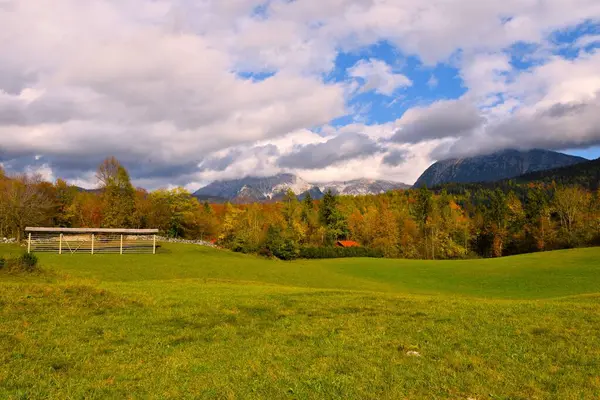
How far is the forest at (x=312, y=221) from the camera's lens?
9000cm

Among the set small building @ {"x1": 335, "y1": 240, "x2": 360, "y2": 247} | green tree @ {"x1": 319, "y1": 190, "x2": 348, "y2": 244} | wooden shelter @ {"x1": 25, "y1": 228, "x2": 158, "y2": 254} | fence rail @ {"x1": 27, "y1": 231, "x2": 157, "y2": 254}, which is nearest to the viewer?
wooden shelter @ {"x1": 25, "y1": 228, "x2": 158, "y2": 254}

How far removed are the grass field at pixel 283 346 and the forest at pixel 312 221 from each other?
225 ft

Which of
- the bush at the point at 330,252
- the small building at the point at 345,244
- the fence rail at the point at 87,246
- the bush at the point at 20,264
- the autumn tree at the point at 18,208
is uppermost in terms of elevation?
the autumn tree at the point at 18,208

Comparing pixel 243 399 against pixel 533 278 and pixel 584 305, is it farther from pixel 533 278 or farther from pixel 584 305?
pixel 533 278

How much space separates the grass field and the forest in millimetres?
Result: 68594

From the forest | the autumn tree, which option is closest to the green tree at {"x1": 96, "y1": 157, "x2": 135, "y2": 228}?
the forest

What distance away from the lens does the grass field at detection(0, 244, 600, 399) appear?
9312mm

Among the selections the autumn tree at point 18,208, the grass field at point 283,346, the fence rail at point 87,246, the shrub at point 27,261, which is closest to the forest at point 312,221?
the autumn tree at point 18,208

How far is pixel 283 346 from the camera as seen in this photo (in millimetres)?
12852

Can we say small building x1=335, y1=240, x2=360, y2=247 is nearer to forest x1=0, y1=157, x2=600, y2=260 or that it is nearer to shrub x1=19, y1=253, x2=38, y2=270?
forest x1=0, y1=157, x2=600, y2=260

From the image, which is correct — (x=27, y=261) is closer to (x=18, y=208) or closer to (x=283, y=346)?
(x=283, y=346)

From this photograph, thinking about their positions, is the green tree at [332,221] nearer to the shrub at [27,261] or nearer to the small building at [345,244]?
the small building at [345,244]

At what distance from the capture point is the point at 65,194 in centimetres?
11125

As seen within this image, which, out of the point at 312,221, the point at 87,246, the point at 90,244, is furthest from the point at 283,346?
the point at 312,221
